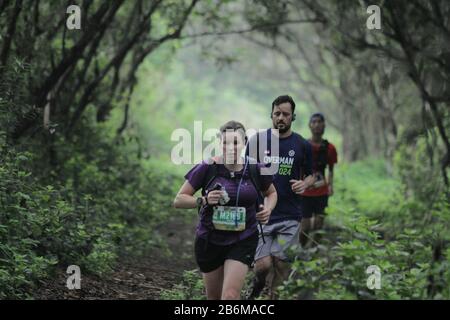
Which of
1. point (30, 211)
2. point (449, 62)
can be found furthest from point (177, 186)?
point (30, 211)

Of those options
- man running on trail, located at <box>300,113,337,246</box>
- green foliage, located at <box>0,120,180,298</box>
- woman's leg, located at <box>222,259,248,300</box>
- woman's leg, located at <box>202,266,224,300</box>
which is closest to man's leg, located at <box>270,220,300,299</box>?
woman's leg, located at <box>202,266,224,300</box>

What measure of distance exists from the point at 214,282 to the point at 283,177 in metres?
1.99

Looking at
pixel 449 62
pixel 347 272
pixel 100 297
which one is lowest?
pixel 100 297

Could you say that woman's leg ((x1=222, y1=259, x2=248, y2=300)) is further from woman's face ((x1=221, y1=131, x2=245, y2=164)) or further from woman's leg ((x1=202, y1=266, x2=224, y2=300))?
woman's face ((x1=221, y1=131, x2=245, y2=164))

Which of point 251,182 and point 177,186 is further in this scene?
point 177,186

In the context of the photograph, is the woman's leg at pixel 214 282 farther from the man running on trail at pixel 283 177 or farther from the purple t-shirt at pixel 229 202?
the man running on trail at pixel 283 177

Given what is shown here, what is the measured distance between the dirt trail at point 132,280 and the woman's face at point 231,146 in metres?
2.49

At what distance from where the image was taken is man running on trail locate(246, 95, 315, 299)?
26.6 feet

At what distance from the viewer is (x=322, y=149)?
11312mm

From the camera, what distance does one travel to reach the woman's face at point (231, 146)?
667 cm
